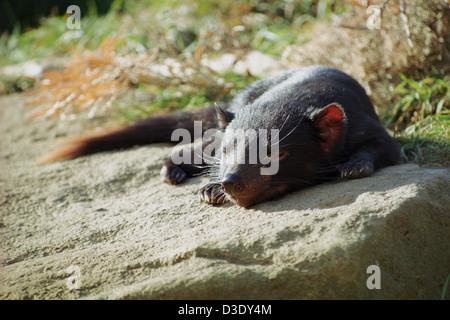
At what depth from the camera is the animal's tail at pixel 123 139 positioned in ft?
16.3

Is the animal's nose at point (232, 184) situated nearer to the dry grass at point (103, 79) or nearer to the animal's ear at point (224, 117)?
the animal's ear at point (224, 117)

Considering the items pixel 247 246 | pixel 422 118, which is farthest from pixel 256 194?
pixel 422 118

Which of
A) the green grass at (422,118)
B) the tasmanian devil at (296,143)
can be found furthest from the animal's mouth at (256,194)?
the green grass at (422,118)

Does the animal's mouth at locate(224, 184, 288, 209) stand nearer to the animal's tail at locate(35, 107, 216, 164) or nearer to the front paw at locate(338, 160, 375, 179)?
the front paw at locate(338, 160, 375, 179)

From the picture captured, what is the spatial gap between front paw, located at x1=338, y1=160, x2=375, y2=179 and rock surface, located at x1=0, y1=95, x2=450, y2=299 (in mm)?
58

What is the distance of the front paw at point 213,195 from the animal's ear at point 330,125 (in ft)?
2.39

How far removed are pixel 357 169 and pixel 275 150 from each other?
0.55m

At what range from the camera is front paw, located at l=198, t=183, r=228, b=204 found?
3.17m

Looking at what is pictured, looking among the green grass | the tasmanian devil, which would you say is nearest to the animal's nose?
the tasmanian devil

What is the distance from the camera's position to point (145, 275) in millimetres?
2383
